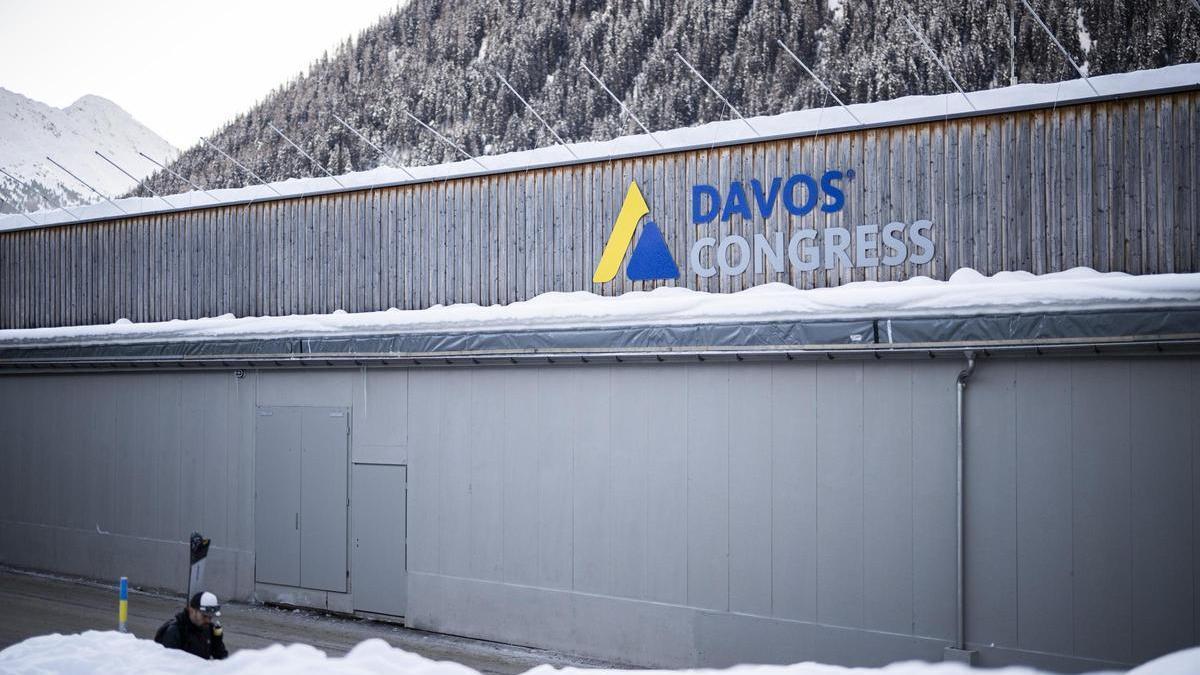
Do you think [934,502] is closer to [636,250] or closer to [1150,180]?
[1150,180]

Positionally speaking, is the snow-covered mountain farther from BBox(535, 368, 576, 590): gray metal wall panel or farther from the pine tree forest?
BBox(535, 368, 576, 590): gray metal wall panel

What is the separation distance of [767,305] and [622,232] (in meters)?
2.56

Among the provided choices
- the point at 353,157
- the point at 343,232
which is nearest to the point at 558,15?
the point at 353,157

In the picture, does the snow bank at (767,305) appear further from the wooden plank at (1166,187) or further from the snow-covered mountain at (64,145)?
the snow-covered mountain at (64,145)

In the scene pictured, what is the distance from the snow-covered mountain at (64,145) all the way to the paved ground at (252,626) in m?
95.5

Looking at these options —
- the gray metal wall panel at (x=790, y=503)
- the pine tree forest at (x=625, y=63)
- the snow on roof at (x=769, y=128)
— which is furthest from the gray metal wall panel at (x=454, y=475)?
the pine tree forest at (x=625, y=63)

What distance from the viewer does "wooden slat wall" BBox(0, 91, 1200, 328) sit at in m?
10.2

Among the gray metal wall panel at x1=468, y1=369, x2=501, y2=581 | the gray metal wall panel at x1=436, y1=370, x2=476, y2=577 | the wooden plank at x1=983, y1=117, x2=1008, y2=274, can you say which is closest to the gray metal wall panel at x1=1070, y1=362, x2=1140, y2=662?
the wooden plank at x1=983, y1=117, x2=1008, y2=274

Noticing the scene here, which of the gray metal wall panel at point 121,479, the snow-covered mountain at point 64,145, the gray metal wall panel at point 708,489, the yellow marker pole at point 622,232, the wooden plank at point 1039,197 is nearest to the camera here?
the wooden plank at point 1039,197

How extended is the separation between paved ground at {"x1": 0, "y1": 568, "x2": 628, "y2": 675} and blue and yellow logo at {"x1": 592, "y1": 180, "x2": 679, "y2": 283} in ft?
15.5

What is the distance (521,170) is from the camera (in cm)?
1416

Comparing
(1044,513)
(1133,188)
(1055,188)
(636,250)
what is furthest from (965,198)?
(636,250)

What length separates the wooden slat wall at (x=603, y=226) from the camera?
10227 millimetres

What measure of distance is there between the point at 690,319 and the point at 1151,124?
5012 millimetres
